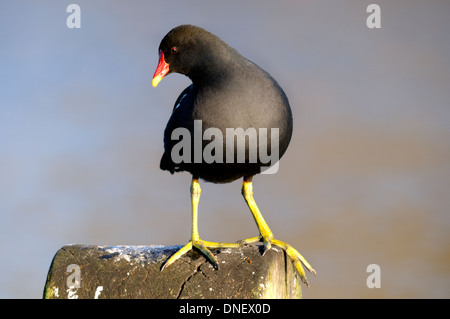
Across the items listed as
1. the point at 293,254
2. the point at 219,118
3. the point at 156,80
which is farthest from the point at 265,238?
the point at 156,80

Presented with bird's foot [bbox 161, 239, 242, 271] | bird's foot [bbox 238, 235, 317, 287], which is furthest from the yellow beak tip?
bird's foot [bbox 238, 235, 317, 287]

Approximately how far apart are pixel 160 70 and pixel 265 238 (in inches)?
84.6

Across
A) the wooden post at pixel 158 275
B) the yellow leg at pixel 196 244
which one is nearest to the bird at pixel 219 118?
the yellow leg at pixel 196 244

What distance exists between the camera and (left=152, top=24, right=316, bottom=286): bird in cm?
473

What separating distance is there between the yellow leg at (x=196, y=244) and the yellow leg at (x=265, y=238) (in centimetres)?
41

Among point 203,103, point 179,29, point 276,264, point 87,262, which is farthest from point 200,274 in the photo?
point 179,29

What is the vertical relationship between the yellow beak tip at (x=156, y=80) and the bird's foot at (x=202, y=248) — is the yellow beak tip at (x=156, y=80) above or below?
above

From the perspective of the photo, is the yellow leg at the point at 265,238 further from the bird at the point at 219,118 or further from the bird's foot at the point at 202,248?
the bird's foot at the point at 202,248

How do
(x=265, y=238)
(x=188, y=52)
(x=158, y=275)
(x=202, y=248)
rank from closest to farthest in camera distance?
1. (x=158, y=275)
2. (x=202, y=248)
3. (x=188, y=52)
4. (x=265, y=238)

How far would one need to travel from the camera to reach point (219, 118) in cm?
470

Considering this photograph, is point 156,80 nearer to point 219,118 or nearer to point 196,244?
point 219,118

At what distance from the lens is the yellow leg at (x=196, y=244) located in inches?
187
